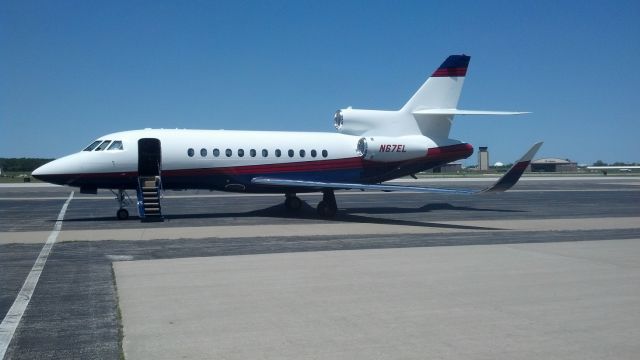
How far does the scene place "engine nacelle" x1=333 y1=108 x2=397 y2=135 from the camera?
26.7 meters

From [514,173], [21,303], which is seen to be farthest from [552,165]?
[21,303]

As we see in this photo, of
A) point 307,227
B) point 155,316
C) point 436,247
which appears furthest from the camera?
point 307,227

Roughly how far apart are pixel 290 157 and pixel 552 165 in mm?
120442

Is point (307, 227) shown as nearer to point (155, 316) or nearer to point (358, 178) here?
point (358, 178)

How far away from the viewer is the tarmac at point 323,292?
6.91 m

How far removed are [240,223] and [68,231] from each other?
17.9ft

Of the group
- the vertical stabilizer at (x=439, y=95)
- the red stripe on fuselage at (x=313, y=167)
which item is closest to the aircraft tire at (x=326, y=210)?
the red stripe on fuselage at (x=313, y=167)

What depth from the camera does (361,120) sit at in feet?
87.9

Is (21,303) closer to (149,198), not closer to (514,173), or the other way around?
(149,198)

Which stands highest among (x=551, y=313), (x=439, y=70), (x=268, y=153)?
(x=439, y=70)

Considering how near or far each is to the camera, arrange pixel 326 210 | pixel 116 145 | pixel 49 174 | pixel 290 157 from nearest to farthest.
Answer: pixel 49 174 → pixel 116 145 → pixel 326 210 → pixel 290 157

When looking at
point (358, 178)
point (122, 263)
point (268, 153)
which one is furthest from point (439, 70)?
point (122, 263)

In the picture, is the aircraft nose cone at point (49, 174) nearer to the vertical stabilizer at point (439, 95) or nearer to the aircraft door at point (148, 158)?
the aircraft door at point (148, 158)

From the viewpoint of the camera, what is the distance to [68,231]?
18.6 m
